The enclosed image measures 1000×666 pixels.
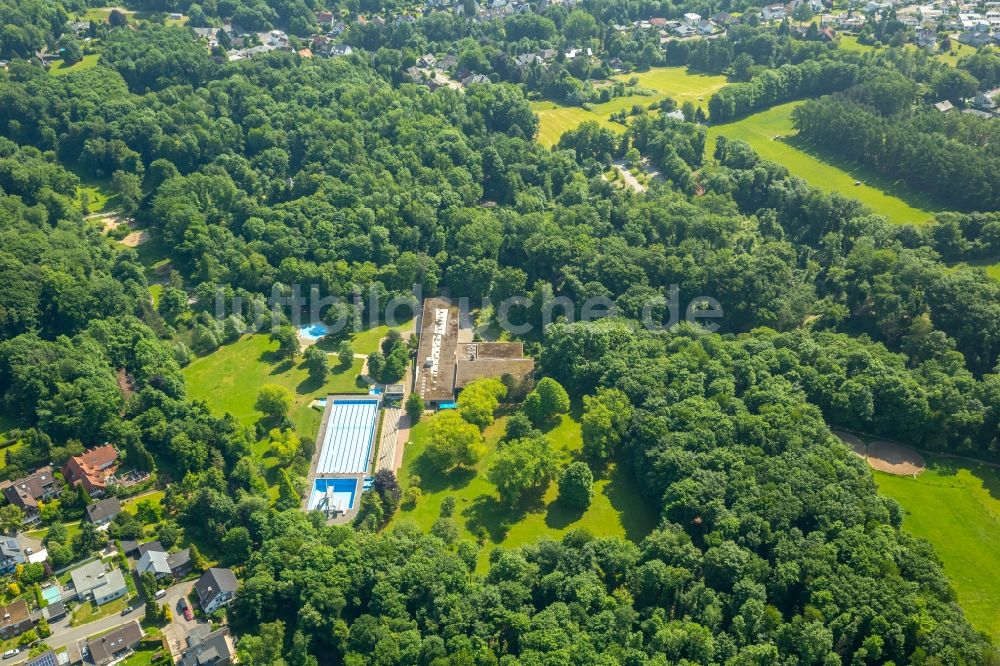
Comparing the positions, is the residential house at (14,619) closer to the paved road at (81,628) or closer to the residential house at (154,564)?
the paved road at (81,628)

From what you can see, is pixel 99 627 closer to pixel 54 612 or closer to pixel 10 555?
pixel 54 612

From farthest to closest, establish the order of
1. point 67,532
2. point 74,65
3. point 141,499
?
point 74,65 → point 141,499 → point 67,532

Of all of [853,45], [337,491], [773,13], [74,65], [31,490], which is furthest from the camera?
[773,13]

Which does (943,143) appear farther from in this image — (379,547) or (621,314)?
(379,547)

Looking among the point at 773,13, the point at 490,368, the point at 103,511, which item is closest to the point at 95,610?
the point at 103,511

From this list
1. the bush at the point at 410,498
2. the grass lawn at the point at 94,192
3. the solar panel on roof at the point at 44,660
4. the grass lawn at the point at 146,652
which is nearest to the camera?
the solar panel on roof at the point at 44,660

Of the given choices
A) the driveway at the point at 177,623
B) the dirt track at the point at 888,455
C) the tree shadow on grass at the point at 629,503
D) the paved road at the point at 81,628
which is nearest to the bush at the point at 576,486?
the tree shadow on grass at the point at 629,503
